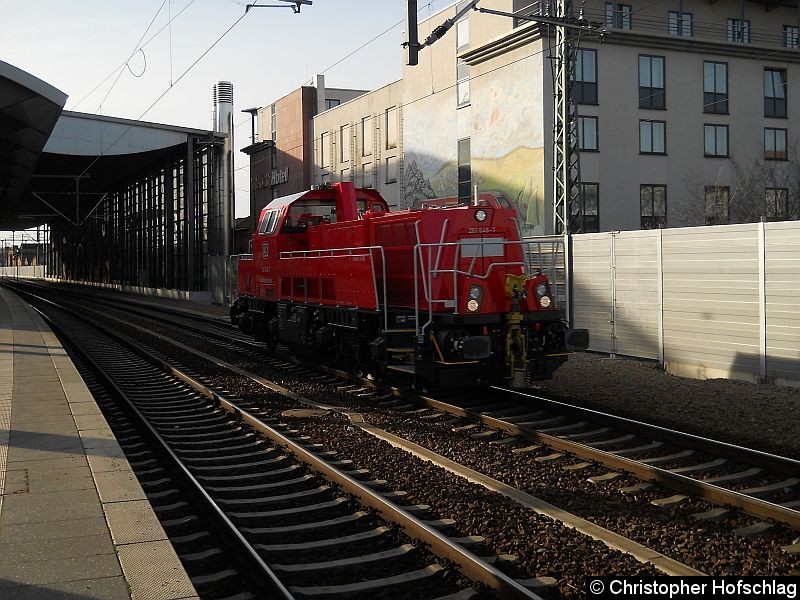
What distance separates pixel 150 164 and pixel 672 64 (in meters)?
34.3

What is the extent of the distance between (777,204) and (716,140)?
4.24m

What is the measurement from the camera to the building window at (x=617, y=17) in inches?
1419

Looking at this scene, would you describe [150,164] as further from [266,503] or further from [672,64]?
[266,503]

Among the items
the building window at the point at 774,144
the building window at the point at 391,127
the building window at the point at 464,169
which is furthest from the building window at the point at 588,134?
the building window at the point at 391,127

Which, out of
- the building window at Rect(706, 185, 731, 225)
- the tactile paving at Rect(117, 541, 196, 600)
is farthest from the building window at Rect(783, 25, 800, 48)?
the tactile paving at Rect(117, 541, 196, 600)

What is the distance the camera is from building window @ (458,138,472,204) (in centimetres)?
3816

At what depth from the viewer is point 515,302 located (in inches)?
421

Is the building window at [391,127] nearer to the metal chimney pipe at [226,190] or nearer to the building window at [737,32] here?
the metal chimney pipe at [226,190]

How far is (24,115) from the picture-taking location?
27.1 m

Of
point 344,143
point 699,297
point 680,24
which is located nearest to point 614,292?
point 699,297

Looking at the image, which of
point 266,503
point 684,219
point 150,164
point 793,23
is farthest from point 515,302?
point 150,164

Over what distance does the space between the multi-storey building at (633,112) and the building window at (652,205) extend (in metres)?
0.05

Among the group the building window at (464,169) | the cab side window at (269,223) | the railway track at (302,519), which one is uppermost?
the building window at (464,169)

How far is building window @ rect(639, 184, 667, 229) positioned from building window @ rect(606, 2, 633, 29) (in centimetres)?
768
